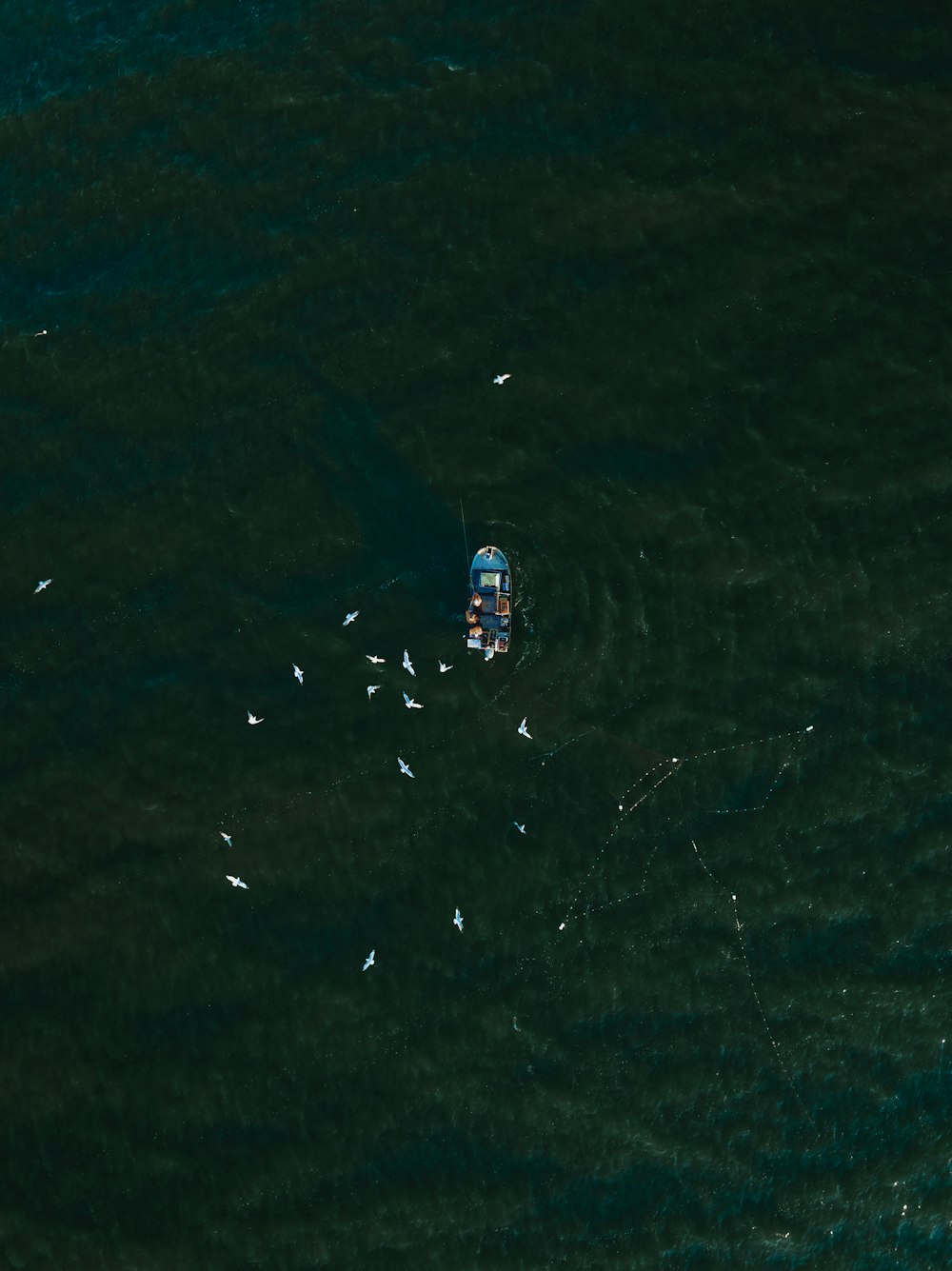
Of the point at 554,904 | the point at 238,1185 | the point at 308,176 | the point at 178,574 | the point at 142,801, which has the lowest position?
the point at 238,1185

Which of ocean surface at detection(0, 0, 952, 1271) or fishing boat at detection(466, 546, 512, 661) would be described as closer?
fishing boat at detection(466, 546, 512, 661)

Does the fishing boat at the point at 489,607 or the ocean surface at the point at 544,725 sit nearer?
the fishing boat at the point at 489,607

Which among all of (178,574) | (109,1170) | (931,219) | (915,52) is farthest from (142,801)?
(915,52)

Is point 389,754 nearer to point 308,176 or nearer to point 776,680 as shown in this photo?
point 776,680

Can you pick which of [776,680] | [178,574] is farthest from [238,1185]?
[776,680]

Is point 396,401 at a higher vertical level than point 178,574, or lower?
higher
